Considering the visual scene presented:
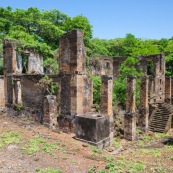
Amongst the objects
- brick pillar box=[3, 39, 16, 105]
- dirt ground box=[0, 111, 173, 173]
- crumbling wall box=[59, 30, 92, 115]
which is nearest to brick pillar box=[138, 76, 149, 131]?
crumbling wall box=[59, 30, 92, 115]

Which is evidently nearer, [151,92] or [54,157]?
[54,157]

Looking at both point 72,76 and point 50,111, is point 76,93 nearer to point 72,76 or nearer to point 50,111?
point 72,76

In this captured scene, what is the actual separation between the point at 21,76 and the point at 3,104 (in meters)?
3.99

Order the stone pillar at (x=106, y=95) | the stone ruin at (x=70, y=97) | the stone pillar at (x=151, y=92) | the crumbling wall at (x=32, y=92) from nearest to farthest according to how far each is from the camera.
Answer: the stone ruin at (x=70, y=97) → the stone pillar at (x=106, y=95) → the crumbling wall at (x=32, y=92) → the stone pillar at (x=151, y=92)

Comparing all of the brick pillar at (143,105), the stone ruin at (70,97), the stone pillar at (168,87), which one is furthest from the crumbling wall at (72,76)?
the stone pillar at (168,87)

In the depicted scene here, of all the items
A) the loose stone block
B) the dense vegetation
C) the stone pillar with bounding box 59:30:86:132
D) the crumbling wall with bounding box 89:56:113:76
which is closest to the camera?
the stone pillar with bounding box 59:30:86:132

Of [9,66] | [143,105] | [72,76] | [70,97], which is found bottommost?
[143,105]

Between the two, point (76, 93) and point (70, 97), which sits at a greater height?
point (76, 93)

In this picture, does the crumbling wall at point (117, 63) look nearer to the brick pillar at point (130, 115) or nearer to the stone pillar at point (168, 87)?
the stone pillar at point (168, 87)

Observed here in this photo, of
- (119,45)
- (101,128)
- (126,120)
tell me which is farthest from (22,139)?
(119,45)

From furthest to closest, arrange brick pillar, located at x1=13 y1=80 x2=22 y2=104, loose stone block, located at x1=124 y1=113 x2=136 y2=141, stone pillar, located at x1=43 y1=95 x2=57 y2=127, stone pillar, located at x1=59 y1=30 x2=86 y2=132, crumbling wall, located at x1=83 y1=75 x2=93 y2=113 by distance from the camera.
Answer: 1. brick pillar, located at x1=13 y1=80 x2=22 y2=104
2. loose stone block, located at x1=124 y1=113 x2=136 y2=141
3. crumbling wall, located at x1=83 y1=75 x2=93 y2=113
4. stone pillar, located at x1=43 y1=95 x2=57 y2=127
5. stone pillar, located at x1=59 y1=30 x2=86 y2=132

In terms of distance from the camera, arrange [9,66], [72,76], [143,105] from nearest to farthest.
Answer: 1. [72,76]
2. [9,66]
3. [143,105]

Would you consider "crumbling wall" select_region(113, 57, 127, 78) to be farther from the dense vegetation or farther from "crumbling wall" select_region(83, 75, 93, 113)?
"crumbling wall" select_region(83, 75, 93, 113)

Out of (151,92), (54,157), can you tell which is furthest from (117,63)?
(54,157)
